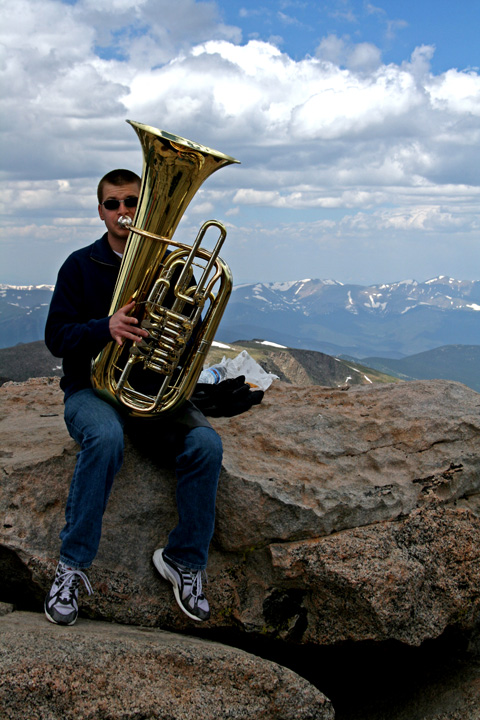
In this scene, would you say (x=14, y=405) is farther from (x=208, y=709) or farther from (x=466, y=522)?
(x=466, y=522)

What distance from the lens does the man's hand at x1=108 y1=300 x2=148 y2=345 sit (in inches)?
164

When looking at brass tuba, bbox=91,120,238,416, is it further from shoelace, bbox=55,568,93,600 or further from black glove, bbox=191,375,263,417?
black glove, bbox=191,375,263,417

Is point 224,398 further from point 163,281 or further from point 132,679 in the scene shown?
point 132,679

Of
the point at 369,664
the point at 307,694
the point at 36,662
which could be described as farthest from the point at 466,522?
the point at 36,662

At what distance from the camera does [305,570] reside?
4402 mm

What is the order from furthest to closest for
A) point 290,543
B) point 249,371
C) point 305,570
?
point 249,371, point 290,543, point 305,570

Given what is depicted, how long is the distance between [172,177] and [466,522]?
3.67m

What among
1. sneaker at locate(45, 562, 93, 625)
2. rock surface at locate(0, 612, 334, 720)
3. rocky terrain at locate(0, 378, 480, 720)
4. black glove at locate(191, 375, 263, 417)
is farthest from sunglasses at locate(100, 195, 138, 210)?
rock surface at locate(0, 612, 334, 720)

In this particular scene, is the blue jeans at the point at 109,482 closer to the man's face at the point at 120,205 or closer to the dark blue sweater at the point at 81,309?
the dark blue sweater at the point at 81,309

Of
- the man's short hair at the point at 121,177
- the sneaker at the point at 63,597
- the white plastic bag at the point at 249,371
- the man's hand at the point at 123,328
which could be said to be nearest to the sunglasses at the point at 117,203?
the man's short hair at the point at 121,177

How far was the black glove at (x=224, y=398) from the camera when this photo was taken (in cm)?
612

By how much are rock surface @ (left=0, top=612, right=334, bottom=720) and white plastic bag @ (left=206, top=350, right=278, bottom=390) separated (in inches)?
176

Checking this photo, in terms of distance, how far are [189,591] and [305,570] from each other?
89cm

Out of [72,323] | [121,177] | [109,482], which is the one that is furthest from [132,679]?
[121,177]
